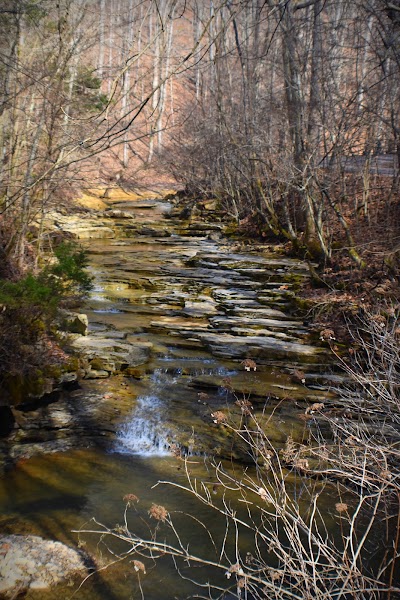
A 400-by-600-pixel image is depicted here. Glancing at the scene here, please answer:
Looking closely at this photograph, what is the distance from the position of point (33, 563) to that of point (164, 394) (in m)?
3.16

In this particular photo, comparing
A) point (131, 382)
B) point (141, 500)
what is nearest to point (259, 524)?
point (141, 500)

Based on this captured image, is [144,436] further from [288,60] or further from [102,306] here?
[288,60]

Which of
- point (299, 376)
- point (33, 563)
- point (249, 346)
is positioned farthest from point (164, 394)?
point (33, 563)

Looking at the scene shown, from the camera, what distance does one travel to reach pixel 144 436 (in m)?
5.96

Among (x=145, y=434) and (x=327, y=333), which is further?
(x=145, y=434)

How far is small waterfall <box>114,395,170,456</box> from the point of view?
575 centimetres

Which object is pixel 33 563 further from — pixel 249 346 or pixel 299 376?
pixel 249 346

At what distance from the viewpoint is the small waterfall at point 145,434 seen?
18.9 feet

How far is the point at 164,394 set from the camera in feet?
22.6

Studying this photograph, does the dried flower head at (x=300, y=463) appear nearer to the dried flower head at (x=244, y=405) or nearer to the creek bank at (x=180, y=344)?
the dried flower head at (x=244, y=405)

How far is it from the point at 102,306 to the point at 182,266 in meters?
3.96

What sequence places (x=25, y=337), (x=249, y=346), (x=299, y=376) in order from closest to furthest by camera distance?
(x=299, y=376) → (x=25, y=337) → (x=249, y=346)

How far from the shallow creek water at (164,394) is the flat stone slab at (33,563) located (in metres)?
0.10

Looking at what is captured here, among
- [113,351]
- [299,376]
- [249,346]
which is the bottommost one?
[249,346]
